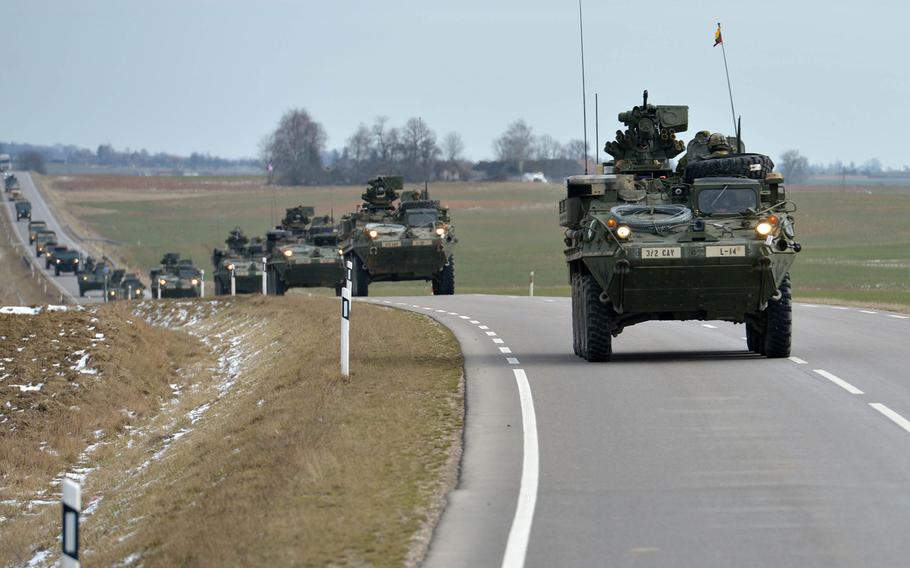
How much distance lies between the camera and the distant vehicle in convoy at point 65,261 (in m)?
91.6

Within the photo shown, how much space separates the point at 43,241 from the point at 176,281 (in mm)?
36876

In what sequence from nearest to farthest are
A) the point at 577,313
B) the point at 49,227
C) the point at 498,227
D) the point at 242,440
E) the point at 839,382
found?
the point at 242,440 → the point at 839,382 → the point at 577,313 → the point at 498,227 → the point at 49,227

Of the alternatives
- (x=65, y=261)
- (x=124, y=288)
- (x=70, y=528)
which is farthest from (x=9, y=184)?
(x=70, y=528)

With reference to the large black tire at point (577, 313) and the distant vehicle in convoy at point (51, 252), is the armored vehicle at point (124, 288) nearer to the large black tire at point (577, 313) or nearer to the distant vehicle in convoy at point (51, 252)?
the distant vehicle in convoy at point (51, 252)

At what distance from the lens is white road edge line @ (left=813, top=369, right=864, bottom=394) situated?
52.9ft

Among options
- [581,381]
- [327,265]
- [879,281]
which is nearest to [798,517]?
[581,381]

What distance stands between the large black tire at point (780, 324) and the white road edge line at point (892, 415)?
13.9 feet

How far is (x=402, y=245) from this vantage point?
42500mm

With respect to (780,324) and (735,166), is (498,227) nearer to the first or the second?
(735,166)

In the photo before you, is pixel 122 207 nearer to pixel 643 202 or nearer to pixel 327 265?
pixel 327 265

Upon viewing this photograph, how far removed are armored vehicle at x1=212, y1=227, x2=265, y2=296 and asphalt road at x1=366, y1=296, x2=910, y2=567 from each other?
3502cm

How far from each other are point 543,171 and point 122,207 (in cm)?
5920

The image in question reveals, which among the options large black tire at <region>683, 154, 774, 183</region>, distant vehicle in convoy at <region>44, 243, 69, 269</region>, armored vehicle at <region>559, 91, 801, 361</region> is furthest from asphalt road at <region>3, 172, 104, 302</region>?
large black tire at <region>683, 154, 774, 183</region>

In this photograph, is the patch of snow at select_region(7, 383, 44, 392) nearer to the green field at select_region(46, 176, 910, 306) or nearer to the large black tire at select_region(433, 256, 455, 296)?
the large black tire at select_region(433, 256, 455, 296)
